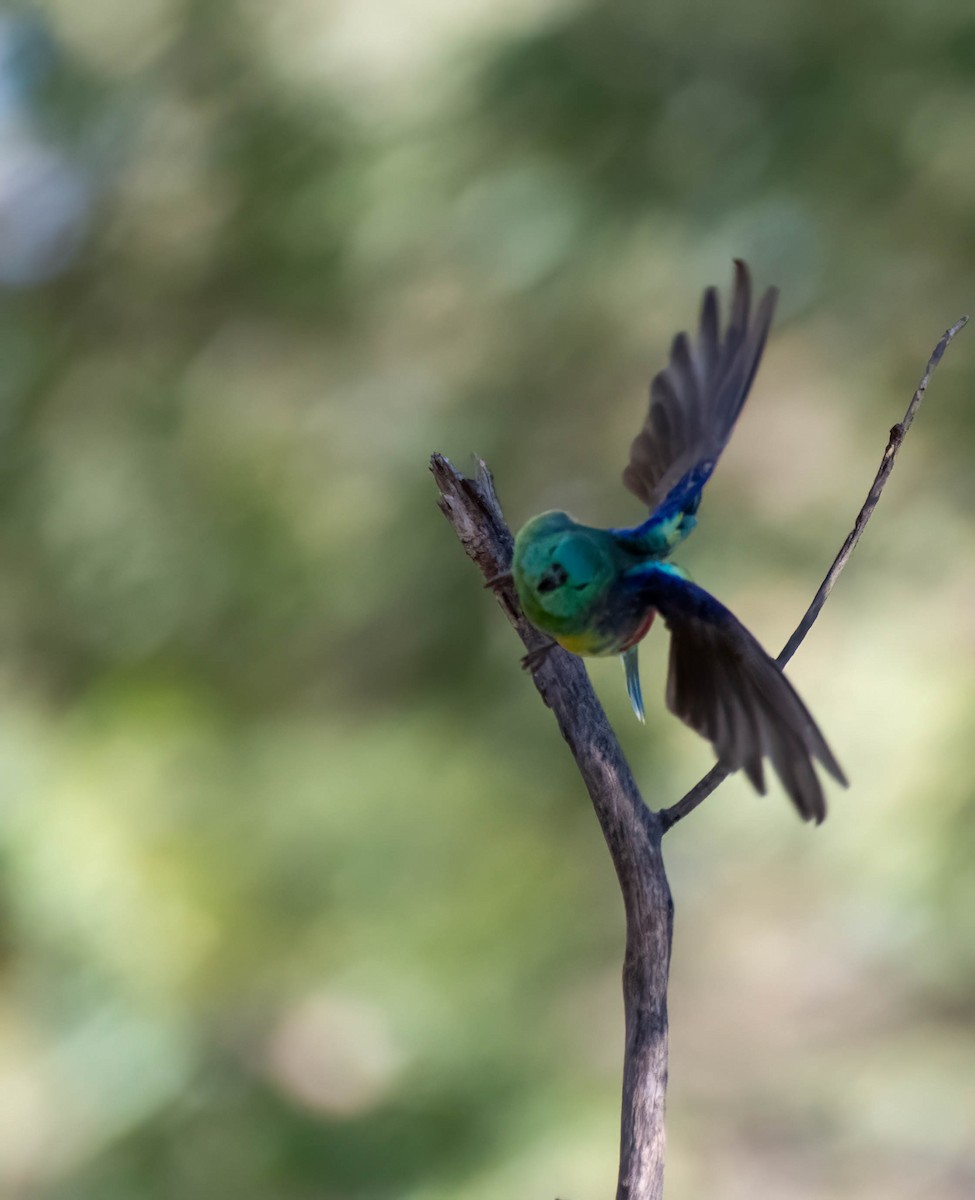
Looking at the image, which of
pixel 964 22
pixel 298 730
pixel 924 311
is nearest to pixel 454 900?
pixel 298 730

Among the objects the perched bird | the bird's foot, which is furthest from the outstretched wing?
the bird's foot

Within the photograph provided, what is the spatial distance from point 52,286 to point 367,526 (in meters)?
1.07

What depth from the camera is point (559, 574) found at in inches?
39.3

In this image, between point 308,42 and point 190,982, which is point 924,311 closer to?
point 308,42

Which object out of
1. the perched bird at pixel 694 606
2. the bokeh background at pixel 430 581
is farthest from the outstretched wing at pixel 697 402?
the bokeh background at pixel 430 581

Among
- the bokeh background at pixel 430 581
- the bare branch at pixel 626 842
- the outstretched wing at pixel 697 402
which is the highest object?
the bokeh background at pixel 430 581

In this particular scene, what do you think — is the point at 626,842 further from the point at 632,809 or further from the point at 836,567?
the point at 836,567

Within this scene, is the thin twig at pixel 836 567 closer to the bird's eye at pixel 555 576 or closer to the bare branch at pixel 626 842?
the bare branch at pixel 626 842

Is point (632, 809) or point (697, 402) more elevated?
point (697, 402)

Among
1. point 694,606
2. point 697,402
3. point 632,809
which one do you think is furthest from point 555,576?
point 697,402

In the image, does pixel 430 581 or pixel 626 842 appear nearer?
pixel 626 842

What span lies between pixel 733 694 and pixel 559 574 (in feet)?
0.53

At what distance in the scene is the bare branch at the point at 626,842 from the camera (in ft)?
3.28

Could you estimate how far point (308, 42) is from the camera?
308 cm
